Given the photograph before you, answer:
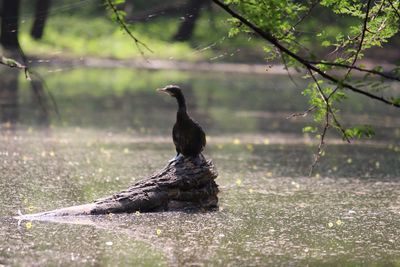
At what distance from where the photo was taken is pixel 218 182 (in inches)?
477

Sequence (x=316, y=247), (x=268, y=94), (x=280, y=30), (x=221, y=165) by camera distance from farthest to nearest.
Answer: (x=268, y=94) → (x=221, y=165) → (x=316, y=247) → (x=280, y=30)

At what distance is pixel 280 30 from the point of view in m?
7.30

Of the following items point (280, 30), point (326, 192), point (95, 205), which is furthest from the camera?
point (326, 192)

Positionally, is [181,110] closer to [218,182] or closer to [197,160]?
[197,160]

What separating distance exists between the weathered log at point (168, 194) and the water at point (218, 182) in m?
0.17

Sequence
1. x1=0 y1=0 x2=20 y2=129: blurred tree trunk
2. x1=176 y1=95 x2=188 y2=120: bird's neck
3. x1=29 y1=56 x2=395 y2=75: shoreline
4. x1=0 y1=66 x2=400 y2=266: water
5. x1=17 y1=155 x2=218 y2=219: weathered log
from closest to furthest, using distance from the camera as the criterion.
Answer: x1=0 y1=66 x2=400 y2=266: water
x1=17 y1=155 x2=218 y2=219: weathered log
x1=176 y1=95 x2=188 y2=120: bird's neck
x1=0 y1=0 x2=20 y2=129: blurred tree trunk
x1=29 y1=56 x2=395 y2=75: shoreline

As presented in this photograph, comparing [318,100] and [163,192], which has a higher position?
[318,100]

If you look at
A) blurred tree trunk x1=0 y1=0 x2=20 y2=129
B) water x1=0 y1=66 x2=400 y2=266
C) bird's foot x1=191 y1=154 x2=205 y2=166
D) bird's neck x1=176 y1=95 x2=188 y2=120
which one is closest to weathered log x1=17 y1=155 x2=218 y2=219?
bird's foot x1=191 y1=154 x2=205 y2=166

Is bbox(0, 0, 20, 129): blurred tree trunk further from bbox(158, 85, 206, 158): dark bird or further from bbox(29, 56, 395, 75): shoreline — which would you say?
bbox(158, 85, 206, 158): dark bird

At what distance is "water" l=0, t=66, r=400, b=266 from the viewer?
7.87 m

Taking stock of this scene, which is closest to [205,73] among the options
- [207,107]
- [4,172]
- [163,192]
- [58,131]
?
[207,107]

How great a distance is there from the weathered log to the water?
167 millimetres

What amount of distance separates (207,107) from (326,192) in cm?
1043

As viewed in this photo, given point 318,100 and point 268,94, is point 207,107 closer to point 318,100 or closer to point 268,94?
point 268,94
